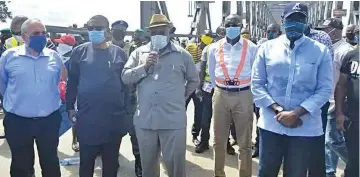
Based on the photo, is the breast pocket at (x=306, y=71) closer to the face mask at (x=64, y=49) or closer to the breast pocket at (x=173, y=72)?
the breast pocket at (x=173, y=72)

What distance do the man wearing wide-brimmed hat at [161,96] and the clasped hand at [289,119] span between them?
1025 mm

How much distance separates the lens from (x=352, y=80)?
3492 mm

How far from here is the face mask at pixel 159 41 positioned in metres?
3.51

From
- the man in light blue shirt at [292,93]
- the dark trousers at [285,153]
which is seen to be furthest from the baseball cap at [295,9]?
the dark trousers at [285,153]

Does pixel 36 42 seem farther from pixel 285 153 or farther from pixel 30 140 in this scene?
pixel 285 153

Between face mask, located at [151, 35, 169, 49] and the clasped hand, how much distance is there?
1244 millimetres

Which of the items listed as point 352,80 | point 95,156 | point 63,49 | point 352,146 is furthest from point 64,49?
point 352,146

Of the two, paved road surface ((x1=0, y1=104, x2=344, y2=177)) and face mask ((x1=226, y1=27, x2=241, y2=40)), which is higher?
face mask ((x1=226, y1=27, x2=241, y2=40))

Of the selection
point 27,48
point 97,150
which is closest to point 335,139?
point 97,150

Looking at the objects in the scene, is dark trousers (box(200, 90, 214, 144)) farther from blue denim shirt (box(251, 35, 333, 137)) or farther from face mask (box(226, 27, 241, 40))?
blue denim shirt (box(251, 35, 333, 137))

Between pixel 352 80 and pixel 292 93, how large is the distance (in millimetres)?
906

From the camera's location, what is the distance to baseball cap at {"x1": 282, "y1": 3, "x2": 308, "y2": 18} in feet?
9.79

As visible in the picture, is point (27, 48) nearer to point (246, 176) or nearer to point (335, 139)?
point (246, 176)

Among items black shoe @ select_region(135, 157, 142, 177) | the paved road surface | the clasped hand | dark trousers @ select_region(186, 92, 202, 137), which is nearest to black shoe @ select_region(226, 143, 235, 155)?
the paved road surface
